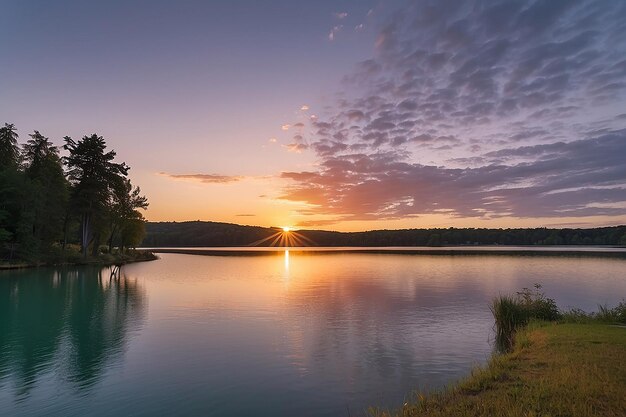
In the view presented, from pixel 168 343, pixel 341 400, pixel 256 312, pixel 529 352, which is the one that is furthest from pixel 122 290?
pixel 529 352

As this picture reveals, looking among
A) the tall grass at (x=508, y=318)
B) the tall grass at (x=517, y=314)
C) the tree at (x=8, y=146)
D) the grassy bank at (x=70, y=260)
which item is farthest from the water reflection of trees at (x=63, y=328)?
the tree at (x=8, y=146)

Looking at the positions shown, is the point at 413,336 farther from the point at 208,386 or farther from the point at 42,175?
the point at 42,175

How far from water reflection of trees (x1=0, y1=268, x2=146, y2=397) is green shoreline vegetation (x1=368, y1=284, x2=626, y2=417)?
43.9 ft

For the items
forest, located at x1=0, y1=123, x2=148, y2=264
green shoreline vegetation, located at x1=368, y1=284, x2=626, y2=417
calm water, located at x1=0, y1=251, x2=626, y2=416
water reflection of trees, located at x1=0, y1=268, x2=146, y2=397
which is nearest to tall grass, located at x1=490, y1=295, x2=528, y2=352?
calm water, located at x1=0, y1=251, x2=626, y2=416

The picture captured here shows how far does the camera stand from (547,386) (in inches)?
431

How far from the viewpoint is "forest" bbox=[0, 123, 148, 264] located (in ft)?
211

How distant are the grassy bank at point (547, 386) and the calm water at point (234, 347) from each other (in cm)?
290

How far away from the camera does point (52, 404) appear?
13.6m

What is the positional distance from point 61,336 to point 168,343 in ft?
21.5

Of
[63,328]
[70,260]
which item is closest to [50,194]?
[70,260]

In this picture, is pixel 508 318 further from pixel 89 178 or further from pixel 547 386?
pixel 89 178

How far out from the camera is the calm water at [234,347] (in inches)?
559

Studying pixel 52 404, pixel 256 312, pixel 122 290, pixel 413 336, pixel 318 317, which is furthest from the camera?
pixel 122 290

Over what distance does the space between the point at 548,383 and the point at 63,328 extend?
86.6 feet
